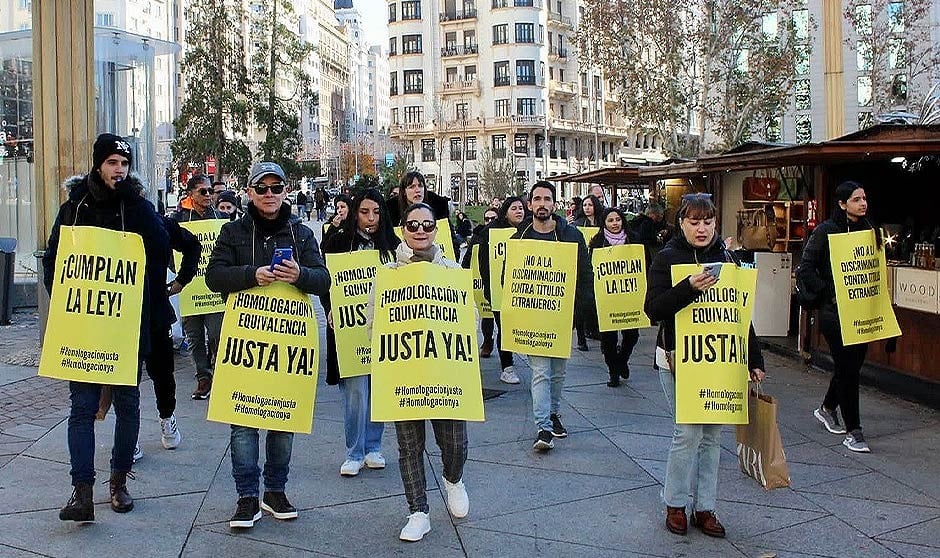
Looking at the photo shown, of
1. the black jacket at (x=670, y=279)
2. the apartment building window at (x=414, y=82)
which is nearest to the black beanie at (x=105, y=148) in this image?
the black jacket at (x=670, y=279)

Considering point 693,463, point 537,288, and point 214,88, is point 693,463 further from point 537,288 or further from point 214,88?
point 214,88

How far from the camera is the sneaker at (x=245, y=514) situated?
538 centimetres

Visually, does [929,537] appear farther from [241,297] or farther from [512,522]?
[241,297]

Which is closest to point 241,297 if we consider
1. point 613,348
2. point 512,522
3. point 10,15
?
point 512,522

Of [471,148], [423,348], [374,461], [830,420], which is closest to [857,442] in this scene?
[830,420]

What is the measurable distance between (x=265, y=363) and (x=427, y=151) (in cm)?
8133

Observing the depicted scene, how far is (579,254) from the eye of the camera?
7879mm

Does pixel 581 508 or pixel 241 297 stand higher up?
pixel 241 297

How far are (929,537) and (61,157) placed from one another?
9518mm

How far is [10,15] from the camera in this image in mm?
17766

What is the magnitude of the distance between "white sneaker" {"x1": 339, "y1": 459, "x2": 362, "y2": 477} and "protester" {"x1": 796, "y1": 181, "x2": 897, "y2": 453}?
3.69 m

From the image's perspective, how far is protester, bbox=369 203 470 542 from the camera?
5297mm

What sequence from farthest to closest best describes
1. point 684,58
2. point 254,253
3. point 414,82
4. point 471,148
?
point 414,82, point 471,148, point 684,58, point 254,253

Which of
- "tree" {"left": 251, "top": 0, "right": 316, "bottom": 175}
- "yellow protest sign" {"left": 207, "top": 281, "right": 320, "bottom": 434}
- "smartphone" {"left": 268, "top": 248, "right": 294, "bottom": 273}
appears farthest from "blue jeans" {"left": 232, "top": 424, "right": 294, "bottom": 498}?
"tree" {"left": 251, "top": 0, "right": 316, "bottom": 175}
